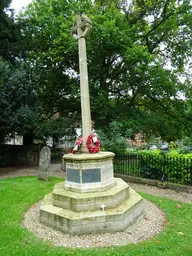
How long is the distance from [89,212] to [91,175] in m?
0.99

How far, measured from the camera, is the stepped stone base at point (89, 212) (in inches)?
189

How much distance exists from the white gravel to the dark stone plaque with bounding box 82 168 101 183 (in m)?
1.40

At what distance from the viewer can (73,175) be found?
5.82 meters

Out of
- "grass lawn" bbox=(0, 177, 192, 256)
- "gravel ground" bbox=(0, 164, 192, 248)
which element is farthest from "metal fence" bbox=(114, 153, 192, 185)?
"gravel ground" bbox=(0, 164, 192, 248)

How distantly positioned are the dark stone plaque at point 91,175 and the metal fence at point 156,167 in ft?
15.8

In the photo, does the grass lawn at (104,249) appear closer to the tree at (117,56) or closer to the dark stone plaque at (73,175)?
the dark stone plaque at (73,175)

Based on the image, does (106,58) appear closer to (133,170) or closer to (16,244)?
(133,170)

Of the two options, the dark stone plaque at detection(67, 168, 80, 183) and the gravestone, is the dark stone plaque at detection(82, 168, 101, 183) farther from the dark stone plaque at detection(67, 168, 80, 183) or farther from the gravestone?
the gravestone

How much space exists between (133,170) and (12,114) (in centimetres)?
821

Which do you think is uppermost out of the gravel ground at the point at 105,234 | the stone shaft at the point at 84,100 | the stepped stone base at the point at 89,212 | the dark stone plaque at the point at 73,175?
the stone shaft at the point at 84,100

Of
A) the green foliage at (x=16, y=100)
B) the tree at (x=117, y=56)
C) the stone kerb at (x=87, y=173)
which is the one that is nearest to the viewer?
the stone kerb at (x=87, y=173)

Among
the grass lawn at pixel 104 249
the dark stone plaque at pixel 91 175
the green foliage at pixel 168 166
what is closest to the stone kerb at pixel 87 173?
the dark stone plaque at pixel 91 175

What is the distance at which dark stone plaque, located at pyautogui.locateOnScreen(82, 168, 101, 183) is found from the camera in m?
5.64

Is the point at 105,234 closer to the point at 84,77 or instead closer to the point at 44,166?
the point at 84,77
